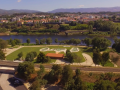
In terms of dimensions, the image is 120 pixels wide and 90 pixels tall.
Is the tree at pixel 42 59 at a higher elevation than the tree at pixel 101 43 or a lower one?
lower

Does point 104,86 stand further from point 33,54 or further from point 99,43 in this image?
point 99,43

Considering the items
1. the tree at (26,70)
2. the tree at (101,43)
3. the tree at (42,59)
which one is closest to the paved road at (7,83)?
the tree at (26,70)

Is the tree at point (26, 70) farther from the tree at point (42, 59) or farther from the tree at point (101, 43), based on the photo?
the tree at point (101, 43)

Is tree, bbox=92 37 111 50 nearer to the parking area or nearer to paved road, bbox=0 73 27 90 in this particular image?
the parking area

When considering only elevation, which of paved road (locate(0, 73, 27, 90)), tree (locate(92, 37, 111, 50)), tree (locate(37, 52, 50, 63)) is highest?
tree (locate(92, 37, 111, 50))

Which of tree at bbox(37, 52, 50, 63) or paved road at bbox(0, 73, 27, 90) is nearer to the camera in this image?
paved road at bbox(0, 73, 27, 90)

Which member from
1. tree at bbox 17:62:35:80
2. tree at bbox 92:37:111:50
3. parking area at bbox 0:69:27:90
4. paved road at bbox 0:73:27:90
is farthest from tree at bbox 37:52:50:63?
tree at bbox 92:37:111:50

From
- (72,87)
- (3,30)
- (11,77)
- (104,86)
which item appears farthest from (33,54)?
(3,30)

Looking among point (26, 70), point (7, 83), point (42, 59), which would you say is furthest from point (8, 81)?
point (42, 59)
